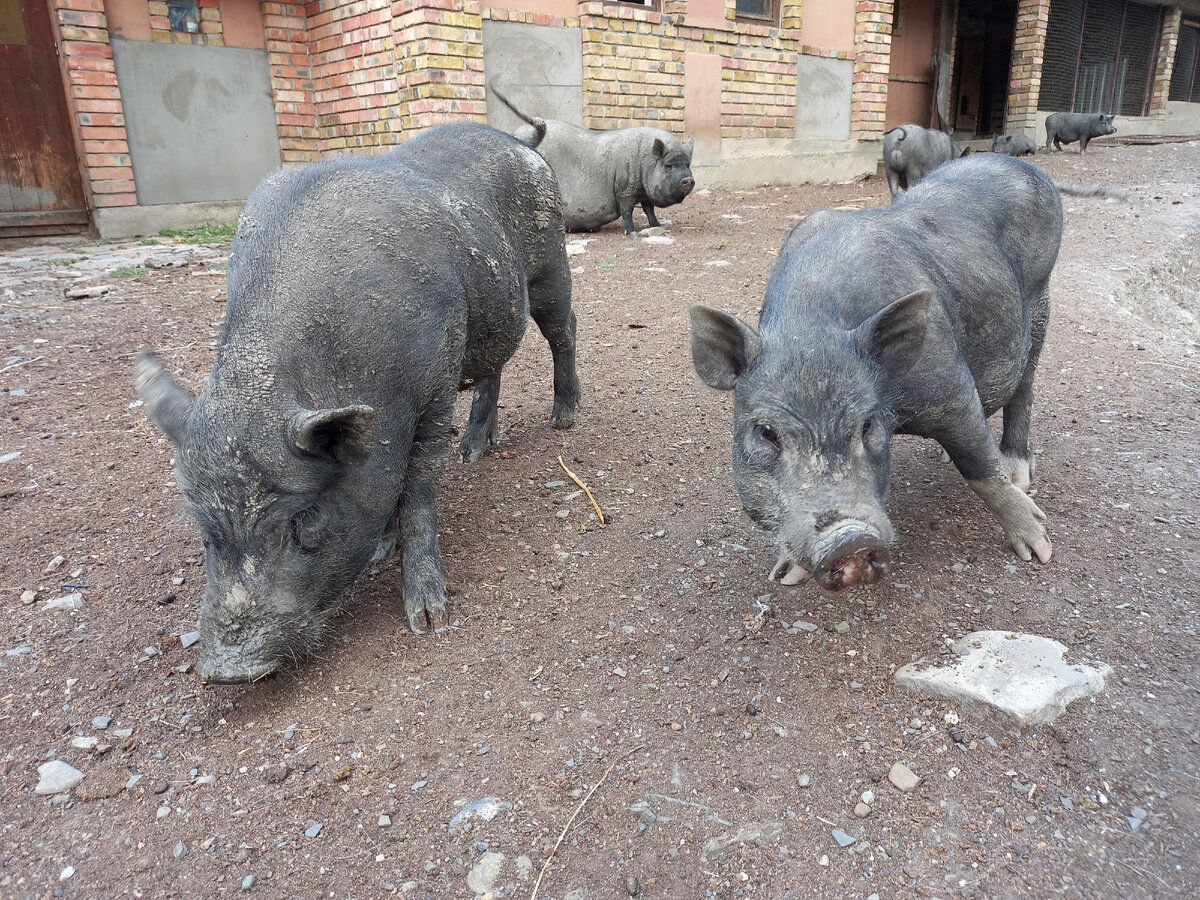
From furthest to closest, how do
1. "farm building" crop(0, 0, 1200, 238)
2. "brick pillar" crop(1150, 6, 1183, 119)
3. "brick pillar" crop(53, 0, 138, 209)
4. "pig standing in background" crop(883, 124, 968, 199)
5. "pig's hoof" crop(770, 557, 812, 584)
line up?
"brick pillar" crop(1150, 6, 1183, 119) < "pig standing in background" crop(883, 124, 968, 199) < "farm building" crop(0, 0, 1200, 238) < "brick pillar" crop(53, 0, 138, 209) < "pig's hoof" crop(770, 557, 812, 584)

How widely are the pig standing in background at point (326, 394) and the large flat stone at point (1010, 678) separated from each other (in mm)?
1628

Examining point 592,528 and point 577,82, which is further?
point 577,82

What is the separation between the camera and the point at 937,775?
2.14 metres

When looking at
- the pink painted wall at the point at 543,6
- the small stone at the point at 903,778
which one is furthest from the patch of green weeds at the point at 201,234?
the small stone at the point at 903,778

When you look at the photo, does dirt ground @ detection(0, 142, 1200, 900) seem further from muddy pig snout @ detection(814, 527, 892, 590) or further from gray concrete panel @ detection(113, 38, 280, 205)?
gray concrete panel @ detection(113, 38, 280, 205)

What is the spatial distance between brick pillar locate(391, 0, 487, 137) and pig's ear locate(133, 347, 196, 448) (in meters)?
7.30

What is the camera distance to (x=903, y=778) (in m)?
2.13

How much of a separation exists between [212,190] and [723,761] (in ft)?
33.8

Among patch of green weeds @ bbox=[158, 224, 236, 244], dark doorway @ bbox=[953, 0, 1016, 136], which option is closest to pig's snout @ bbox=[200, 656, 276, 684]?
patch of green weeds @ bbox=[158, 224, 236, 244]

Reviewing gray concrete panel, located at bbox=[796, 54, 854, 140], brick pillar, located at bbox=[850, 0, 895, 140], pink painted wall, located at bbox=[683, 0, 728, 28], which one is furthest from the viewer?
brick pillar, located at bbox=[850, 0, 895, 140]

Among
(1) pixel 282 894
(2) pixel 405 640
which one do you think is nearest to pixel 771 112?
(2) pixel 405 640

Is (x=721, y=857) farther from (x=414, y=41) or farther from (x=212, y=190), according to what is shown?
(x=212, y=190)

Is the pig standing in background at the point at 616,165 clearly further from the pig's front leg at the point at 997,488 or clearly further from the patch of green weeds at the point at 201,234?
the pig's front leg at the point at 997,488

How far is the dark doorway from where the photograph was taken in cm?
2109
